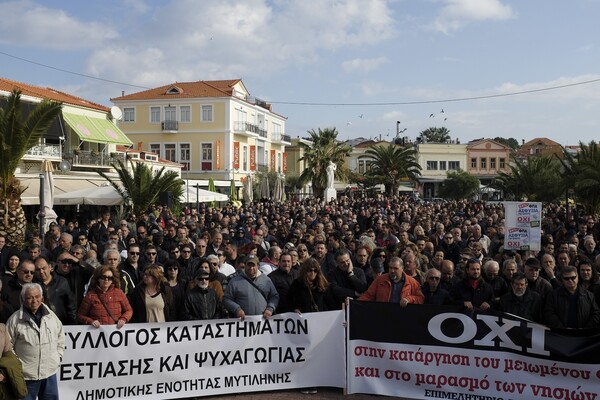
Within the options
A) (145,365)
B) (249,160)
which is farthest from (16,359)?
(249,160)

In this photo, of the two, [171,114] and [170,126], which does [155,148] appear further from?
[171,114]

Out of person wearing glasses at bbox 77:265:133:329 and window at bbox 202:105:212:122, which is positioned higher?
window at bbox 202:105:212:122

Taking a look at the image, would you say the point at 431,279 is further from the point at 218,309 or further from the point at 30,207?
the point at 30,207

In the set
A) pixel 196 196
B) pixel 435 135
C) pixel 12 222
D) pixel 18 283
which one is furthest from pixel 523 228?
pixel 435 135

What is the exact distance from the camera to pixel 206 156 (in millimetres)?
59156

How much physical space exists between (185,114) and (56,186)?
35.8 metres

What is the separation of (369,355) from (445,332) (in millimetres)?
890

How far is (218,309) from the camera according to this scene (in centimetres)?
729

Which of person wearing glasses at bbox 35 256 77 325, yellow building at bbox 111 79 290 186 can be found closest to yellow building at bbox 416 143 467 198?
yellow building at bbox 111 79 290 186

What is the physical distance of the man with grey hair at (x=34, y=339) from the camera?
5.54 meters

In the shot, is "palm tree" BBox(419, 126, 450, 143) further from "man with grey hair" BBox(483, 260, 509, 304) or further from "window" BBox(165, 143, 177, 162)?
"man with grey hair" BBox(483, 260, 509, 304)

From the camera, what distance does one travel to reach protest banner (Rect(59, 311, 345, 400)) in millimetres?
6551

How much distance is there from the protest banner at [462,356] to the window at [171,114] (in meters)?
54.7

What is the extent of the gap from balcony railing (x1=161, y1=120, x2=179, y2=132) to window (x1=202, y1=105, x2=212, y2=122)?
266 cm
